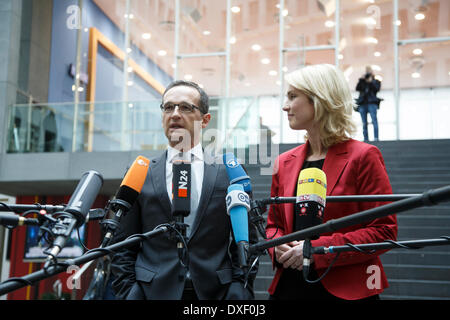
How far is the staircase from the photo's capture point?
17.0ft

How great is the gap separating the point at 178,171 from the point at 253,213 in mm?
304

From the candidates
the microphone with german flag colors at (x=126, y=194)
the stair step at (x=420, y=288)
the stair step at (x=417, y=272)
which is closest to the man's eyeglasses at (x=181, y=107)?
the microphone with german flag colors at (x=126, y=194)

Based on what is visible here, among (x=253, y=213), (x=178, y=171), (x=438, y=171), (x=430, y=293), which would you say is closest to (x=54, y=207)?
(x=178, y=171)

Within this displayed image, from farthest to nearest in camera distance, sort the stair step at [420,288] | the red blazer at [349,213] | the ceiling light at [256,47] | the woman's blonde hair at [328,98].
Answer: the ceiling light at [256,47]
the stair step at [420,288]
the woman's blonde hair at [328,98]
the red blazer at [349,213]

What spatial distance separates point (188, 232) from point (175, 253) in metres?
0.10

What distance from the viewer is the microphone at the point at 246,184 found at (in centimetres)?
178

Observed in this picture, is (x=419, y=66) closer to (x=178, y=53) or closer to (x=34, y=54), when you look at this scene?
(x=178, y=53)

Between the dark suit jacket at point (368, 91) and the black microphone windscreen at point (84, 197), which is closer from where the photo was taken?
the black microphone windscreen at point (84, 197)

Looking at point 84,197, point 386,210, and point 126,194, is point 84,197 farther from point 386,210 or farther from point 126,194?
point 386,210

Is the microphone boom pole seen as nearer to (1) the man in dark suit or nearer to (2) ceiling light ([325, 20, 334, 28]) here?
(1) the man in dark suit

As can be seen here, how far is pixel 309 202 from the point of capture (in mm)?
1604

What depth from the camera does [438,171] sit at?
750cm

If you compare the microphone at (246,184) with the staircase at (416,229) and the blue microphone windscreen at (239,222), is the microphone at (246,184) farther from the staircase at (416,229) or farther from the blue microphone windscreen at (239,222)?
the staircase at (416,229)

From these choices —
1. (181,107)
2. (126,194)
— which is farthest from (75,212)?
(181,107)
